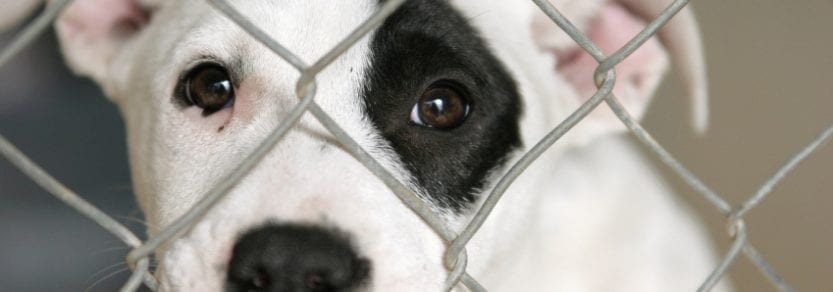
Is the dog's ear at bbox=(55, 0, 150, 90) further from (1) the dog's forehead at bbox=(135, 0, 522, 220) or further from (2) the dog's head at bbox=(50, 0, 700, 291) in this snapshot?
(1) the dog's forehead at bbox=(135, 0, 522, 220)

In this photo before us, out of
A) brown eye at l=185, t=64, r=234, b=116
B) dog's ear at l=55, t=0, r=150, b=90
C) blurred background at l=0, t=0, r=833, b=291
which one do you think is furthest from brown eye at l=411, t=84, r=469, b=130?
blurred background at l=0, t=0, r=833, b=291

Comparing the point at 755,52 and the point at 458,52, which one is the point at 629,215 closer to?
the point at 458,52

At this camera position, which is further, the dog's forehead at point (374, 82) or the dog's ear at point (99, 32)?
the dog's ear at point (99, 32)

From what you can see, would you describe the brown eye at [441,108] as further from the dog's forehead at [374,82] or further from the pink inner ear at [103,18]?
the pink inner ear at [103,18]

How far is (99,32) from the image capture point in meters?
1.90

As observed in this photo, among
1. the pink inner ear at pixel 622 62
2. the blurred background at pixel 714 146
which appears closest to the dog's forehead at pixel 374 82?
the pink inner ear at pixel 622 62

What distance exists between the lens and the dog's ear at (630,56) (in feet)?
6.03

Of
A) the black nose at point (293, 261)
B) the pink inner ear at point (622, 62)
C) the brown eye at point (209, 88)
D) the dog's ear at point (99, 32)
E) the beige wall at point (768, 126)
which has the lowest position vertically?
the beige wall at point (768, 126)

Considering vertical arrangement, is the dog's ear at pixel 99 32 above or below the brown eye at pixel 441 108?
above

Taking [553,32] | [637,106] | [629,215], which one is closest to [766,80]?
[629,215]

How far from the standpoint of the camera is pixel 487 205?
1.21m

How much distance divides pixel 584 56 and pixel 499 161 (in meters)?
0.49

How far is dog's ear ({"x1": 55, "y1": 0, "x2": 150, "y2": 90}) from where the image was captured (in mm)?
1877

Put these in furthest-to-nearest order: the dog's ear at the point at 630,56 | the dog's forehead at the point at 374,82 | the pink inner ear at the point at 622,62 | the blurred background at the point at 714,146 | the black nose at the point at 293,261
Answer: the blurred background at the point at 714,146
the pink inner ear at the point at 622,62
the dog's ear at the point at 630,56
the dog's forehead at the point at 374,82
the black nose at the point at 293,261
